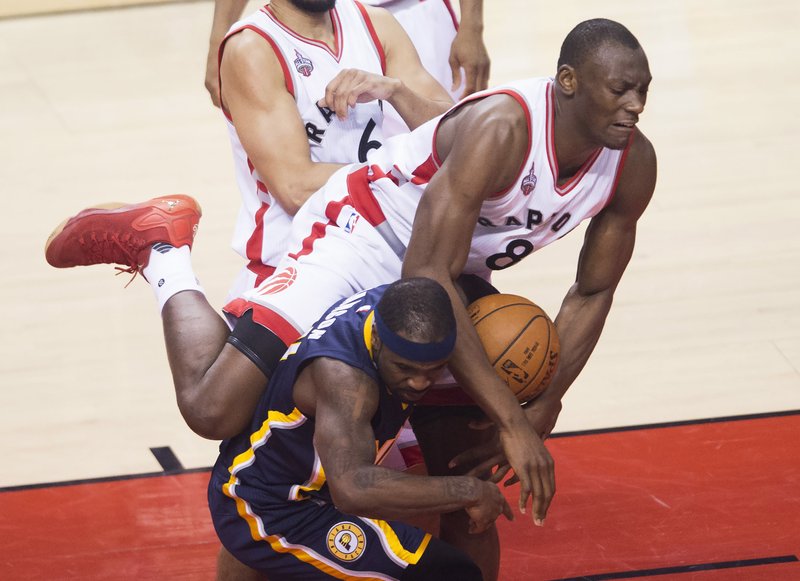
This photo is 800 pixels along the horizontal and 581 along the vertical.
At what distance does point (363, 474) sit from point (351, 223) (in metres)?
1.03

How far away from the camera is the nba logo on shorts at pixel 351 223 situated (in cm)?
381

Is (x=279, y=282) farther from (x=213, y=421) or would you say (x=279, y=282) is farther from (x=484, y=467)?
(x=484, y=467)

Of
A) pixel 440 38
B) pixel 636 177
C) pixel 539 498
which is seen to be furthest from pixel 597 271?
pixel 440 38

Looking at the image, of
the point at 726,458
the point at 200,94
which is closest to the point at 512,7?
the point at 200,94

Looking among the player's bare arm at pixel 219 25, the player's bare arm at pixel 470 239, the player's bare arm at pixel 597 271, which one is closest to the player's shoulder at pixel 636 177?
the player's bare arm at pixel 597 271

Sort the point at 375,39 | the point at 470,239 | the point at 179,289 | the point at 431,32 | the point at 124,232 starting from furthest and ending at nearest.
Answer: the point at 431,32 < the point at 375,39 < the point at 124,232 < the point at 179,289 < the point at 470,239

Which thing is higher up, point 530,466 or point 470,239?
point 470,239

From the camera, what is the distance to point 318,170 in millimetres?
4148

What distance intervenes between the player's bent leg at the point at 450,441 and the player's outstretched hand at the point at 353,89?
3.12 feet

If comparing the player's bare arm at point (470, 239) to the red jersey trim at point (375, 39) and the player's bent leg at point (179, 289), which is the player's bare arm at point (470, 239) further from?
the red jersey trim at point (375, 39)

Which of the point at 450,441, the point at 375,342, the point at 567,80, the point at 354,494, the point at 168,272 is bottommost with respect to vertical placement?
the point at 450,441

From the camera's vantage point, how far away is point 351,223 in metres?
3.82

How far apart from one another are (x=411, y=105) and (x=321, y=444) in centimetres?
147

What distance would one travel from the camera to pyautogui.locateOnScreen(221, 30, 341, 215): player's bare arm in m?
4.14
